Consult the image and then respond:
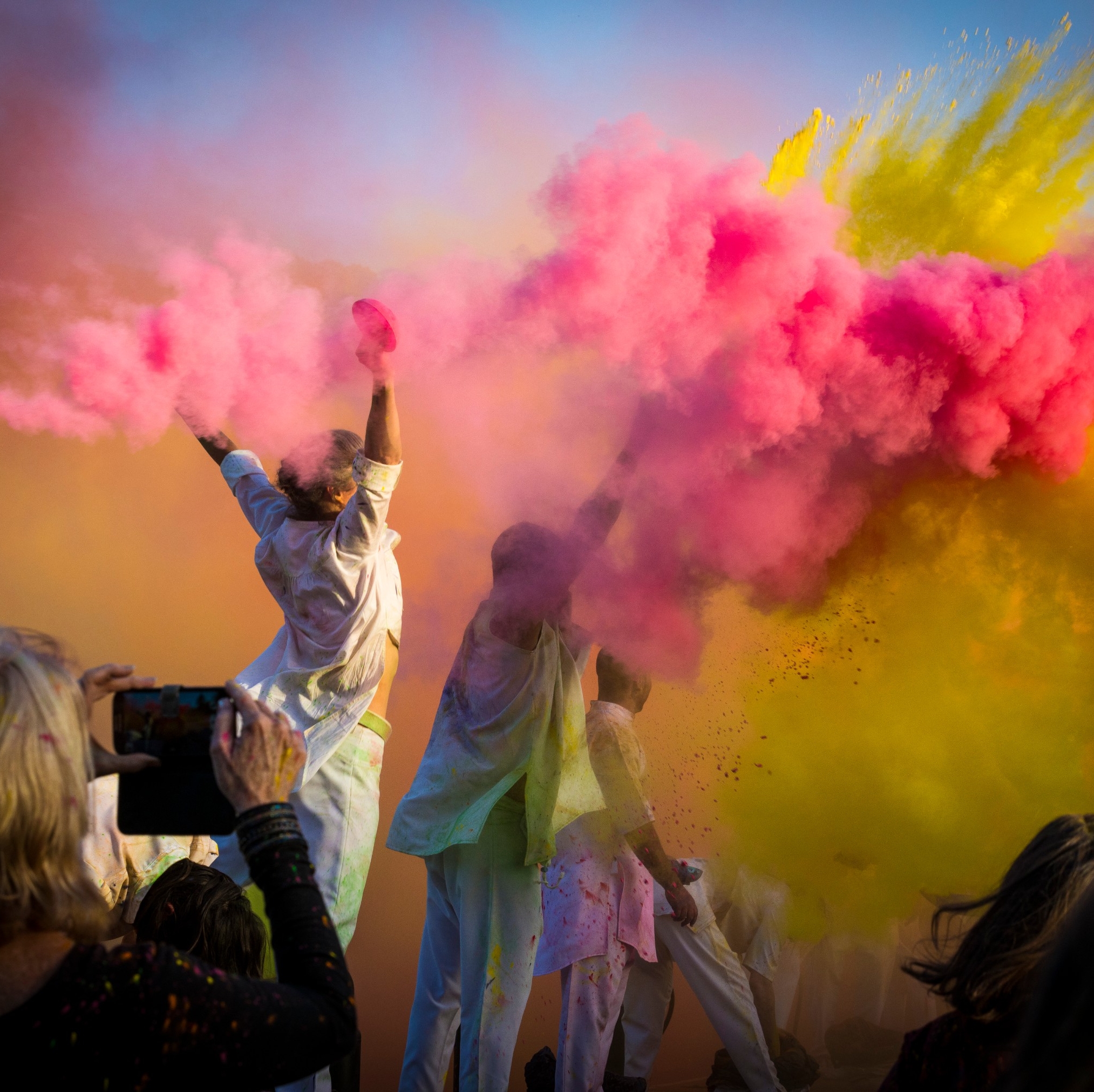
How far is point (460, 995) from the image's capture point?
232 cm

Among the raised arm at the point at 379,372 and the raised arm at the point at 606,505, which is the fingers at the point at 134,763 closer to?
the raised arm at the point at 379,372

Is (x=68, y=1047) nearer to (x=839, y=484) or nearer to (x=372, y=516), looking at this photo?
(x=372, y=516)

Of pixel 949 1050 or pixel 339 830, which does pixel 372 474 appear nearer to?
pixel 339 830

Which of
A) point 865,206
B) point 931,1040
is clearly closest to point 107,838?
point 931,1040

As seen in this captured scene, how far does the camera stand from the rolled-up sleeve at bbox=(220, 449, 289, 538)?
2.52 meters

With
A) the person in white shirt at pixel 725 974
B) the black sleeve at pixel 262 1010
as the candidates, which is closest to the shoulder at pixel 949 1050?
the black sleeve at pixel 262 1010

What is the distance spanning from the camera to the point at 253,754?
1.11 m

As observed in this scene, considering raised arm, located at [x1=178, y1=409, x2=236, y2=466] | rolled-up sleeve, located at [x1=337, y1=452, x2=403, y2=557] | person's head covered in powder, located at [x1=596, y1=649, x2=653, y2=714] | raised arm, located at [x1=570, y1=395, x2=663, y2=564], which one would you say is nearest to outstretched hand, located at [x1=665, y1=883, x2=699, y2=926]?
person's head covered in powder, located at [x1=596, y1=649, x2=653, y2=714]

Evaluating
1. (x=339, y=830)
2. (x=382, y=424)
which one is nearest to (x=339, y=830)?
(x=339, y=830)

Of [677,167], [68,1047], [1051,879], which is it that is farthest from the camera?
[677,167]

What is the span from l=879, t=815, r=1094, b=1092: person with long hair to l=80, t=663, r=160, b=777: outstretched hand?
993 millimetres

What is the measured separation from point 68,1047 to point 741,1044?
257 cm

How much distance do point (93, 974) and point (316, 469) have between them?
5.64 feet

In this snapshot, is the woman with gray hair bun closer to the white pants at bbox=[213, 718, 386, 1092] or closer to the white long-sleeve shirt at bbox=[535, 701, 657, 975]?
the white pants at bbox=[213, 718, 386, 1092]
